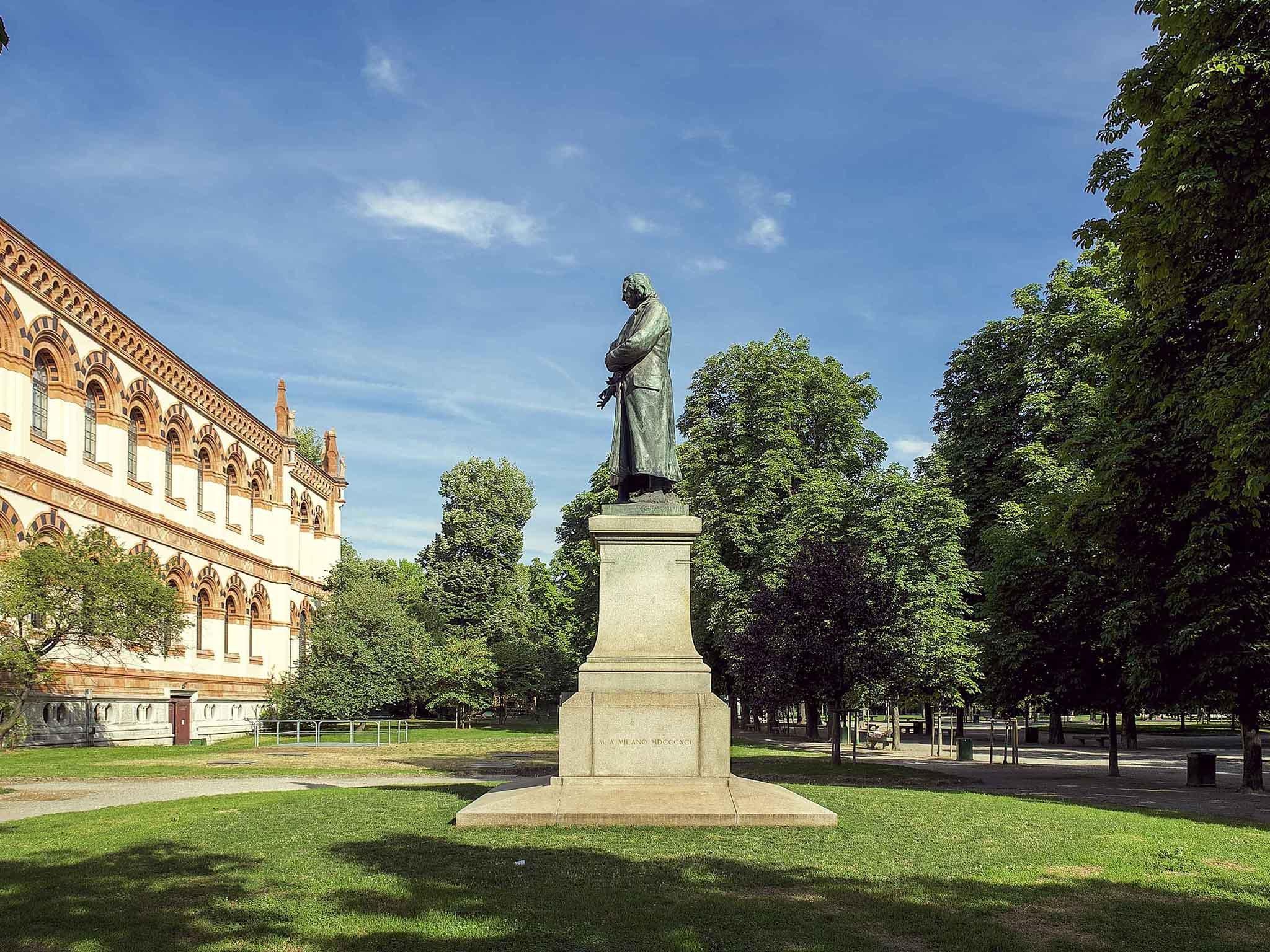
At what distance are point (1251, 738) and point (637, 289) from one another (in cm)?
1652

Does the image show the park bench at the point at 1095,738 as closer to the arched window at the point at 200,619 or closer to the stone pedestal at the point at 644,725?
the stone pedestal at the point at 644,725

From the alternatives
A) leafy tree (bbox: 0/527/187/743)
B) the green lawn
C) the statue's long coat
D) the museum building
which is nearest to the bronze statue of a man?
the statue's long coat

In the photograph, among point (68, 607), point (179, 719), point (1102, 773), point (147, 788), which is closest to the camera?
point (147, 788)

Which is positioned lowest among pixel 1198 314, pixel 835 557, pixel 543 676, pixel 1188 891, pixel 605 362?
pixel 543 676

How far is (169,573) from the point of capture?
39844 millimetres

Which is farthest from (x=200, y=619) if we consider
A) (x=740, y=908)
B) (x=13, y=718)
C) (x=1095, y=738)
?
(x=740, y=908)

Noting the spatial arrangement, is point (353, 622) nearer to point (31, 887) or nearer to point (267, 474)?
point (267, 474)

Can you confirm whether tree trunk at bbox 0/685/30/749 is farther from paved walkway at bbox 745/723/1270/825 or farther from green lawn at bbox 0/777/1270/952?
paved walkway at bbox 745/723/1270/825

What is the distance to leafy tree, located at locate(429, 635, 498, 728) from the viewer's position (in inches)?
2048

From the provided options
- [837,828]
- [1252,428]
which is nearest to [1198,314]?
[1252,428]

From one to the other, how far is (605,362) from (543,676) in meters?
47.3

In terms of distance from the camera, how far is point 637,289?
44.9ft

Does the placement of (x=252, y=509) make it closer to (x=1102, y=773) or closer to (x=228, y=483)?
(x=228, y=483)

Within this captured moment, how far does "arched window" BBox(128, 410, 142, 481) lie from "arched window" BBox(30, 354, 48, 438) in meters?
5.30
